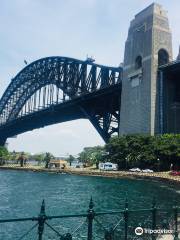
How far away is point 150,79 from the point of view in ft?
262

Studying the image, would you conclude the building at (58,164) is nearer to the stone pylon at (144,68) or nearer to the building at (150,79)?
the building at (150,79)

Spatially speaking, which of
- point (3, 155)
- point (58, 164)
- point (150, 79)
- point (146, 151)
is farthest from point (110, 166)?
point (3, 155)

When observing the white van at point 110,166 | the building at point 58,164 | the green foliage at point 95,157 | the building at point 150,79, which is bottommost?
the white van at point 110,166

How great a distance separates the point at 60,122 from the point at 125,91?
45726 millimetres

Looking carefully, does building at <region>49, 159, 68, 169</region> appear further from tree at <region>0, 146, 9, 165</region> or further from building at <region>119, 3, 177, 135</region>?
building at <region>119, 3, 177, 135</region>

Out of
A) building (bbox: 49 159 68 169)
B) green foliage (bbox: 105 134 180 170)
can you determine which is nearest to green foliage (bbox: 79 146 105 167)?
building (bbox: 49 159 68 169)

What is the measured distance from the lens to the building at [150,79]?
7869cm

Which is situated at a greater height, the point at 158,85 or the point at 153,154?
the point at 158,85

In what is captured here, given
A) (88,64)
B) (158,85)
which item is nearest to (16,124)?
(88,64)

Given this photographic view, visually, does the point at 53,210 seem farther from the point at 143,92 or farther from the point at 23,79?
the point at 23,79

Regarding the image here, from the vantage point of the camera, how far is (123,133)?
3430 inches

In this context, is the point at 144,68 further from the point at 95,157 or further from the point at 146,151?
the point at 95,157

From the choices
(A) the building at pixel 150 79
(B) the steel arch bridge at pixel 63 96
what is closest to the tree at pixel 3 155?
(B) the steel arch bridge at pixel 63 96

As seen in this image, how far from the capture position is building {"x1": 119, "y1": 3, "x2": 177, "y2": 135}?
7869 centimetres
